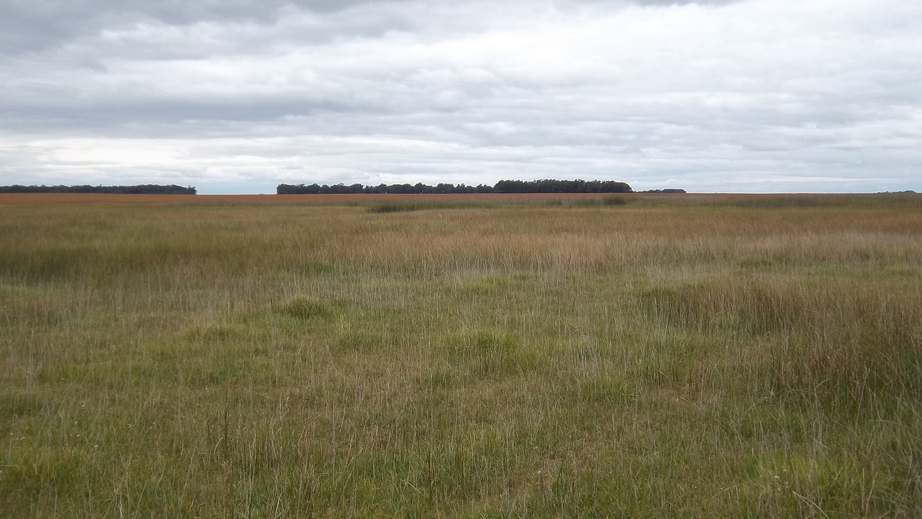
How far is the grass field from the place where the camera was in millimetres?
4402

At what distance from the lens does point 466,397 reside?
251 inches

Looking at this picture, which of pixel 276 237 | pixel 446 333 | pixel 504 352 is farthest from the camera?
pixel 276 237

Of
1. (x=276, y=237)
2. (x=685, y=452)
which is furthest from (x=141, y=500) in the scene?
(x=276, y=237)

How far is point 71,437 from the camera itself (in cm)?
533

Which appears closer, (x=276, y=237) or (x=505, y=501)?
(x=505, y=501)

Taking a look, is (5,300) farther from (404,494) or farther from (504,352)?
(404,494)

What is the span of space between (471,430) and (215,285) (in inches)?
378

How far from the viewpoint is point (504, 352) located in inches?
309

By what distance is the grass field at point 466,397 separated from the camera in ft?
14.4

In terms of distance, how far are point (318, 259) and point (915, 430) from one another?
1424 centimetres

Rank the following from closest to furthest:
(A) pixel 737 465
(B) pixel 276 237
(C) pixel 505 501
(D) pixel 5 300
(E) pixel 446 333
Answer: (C) pixel 505 501 < (A) pixel 737 465 < (E) pixel 446 333 < (D) pixel 5 300 < (B) pixel 276 237

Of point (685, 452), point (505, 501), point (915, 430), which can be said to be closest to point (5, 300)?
point (505, 501)

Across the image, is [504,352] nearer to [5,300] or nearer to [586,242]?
[5,300]

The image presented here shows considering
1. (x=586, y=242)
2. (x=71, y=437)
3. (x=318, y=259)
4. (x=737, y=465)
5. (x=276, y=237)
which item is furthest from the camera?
(x=276, y=237)
